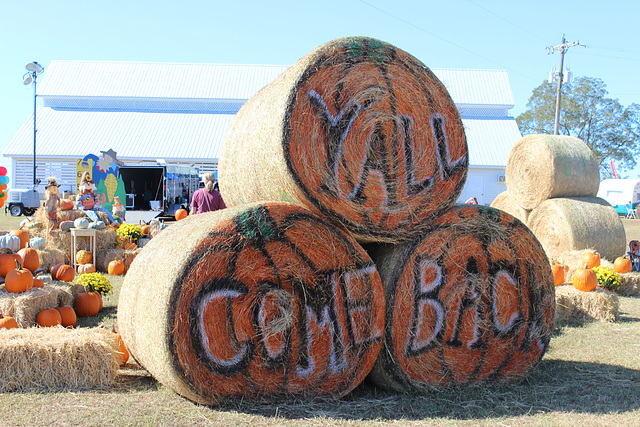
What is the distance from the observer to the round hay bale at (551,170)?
32.7ft

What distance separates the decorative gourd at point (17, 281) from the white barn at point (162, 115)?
2232cm

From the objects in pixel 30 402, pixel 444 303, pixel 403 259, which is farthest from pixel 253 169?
pixel 30 402

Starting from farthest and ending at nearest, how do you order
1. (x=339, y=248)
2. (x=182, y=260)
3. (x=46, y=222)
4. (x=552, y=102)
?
1. (x=552, y=102)
2. (x=46, y=222)
3. (x=339, y=248)
4. (x=182, y=260)

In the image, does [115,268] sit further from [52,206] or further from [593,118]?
[593,118]

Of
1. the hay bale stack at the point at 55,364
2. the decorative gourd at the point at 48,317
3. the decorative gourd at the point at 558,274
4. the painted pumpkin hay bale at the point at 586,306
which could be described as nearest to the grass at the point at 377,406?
the hay bale stack at the point at 55,364

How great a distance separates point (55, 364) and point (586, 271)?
6.04 meters

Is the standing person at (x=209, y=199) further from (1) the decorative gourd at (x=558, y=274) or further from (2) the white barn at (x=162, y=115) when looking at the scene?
(2) the white barn at (x=162, y=115)

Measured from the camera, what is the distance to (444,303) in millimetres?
4336

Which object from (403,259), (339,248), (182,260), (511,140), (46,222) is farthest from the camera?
(511,140)

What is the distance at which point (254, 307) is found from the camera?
375 cm

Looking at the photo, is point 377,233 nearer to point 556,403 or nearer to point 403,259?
point 403,259

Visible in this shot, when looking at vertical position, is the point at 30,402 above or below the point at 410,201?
below

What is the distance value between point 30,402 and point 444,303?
2873mm

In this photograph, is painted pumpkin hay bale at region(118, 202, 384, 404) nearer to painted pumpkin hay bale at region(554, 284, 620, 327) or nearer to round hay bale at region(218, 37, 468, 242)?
round hay bale at region(218, 37, 468, 242)
